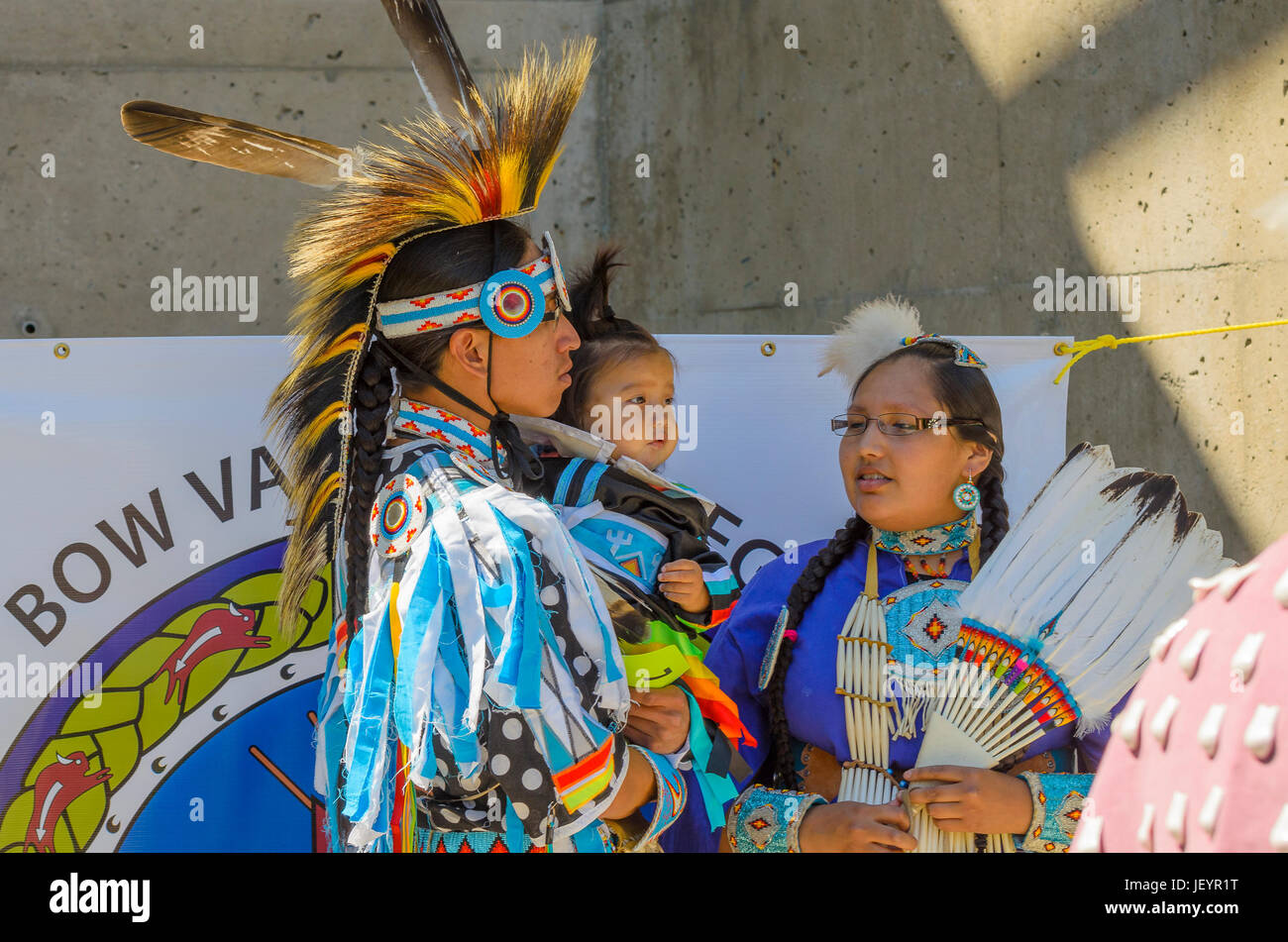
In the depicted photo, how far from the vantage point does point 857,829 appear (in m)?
1.99

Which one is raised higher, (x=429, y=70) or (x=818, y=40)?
(x=818, y=40)

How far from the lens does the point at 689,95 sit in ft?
14.8

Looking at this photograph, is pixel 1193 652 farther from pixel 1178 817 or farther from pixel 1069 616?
pixel 1069 616

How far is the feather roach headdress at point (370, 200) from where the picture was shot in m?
1.96

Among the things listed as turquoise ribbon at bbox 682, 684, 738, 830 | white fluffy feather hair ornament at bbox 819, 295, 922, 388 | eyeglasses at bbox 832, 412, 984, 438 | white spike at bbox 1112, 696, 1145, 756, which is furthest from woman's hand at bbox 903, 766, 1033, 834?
white spike at bbox 1112, 696, 1145, 756

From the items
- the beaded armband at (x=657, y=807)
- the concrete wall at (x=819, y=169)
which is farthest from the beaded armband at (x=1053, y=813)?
the concrete wall at (x=819, y=169)

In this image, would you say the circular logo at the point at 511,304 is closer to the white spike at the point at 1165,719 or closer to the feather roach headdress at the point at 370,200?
the feather roach headdress at the point at 370,200

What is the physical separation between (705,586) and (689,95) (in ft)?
9.29

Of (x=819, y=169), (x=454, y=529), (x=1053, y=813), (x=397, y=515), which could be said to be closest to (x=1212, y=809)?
(x=454, y=529)

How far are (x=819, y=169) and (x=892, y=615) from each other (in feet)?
7.79

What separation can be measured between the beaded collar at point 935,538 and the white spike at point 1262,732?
1.68m

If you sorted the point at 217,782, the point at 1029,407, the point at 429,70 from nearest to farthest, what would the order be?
1. the point at 429,70
2. the point at 217,782
3. the point at 1029,407
